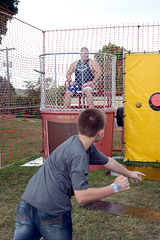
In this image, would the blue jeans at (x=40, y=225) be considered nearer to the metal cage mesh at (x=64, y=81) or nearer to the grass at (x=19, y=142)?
the metal cage mesh at (x=64, y=81)

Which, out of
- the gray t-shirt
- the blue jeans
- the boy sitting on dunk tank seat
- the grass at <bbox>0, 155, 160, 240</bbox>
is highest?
the boy sitting on dunk tank seat

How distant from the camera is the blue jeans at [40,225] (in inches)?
78.3

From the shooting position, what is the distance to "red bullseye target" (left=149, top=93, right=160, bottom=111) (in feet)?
22.9

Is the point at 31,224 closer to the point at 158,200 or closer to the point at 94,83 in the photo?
the point at 158,200

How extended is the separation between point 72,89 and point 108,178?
2.12m

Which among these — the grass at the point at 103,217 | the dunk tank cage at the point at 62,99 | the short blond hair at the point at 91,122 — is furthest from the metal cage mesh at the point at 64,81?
the short blond hair at the point at 91,122

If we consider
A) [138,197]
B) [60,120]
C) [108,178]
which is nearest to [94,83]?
[60,120]

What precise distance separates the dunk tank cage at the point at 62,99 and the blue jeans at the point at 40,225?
3.96 metres

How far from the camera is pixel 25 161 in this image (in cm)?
745

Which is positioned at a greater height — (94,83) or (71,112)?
(94,83)

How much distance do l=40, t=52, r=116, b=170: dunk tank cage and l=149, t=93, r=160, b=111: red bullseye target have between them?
1091 millimetres

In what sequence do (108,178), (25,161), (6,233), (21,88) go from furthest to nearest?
(21,88) < (25,161) < (108,178) < (6,233)

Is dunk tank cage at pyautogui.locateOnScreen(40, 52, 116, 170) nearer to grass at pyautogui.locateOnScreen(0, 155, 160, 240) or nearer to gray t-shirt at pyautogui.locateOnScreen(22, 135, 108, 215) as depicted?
grass at pyautogui.locateOnScreen(0, 155, 160, 240)

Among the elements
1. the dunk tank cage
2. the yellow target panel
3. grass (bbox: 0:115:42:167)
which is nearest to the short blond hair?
the dunk tank cage
